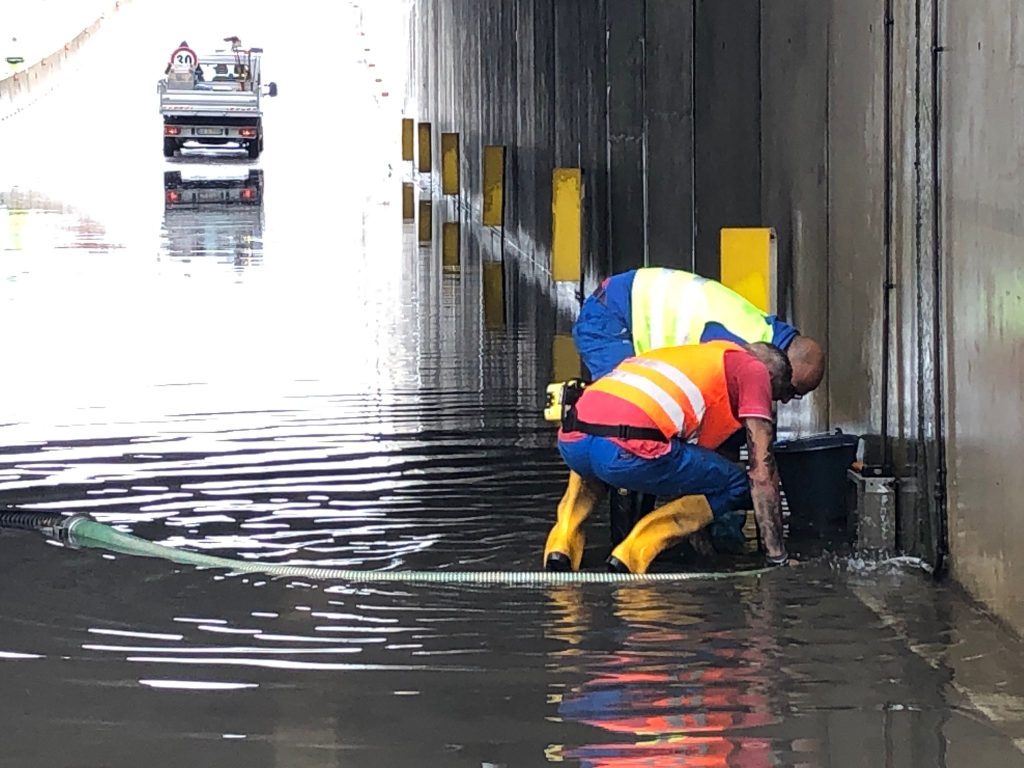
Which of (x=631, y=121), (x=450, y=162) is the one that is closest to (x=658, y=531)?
(x=631, y=121)

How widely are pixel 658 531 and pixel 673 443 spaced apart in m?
0.34

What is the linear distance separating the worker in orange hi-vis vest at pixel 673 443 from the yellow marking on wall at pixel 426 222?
15.1m

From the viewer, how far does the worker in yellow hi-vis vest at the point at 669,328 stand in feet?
22.9

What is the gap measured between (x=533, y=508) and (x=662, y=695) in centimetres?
271

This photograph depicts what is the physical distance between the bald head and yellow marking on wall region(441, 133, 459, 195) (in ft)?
64.1

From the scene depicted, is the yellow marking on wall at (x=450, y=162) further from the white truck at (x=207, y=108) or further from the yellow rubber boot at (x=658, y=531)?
the yellow rubber boot at (x=658, y=531)

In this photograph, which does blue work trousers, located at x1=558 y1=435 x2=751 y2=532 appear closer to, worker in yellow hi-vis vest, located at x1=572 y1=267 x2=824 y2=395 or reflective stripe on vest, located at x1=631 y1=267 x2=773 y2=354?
worker in yellow hi-vis vest, located at x1=572 y1=267 x2=824 y2=395

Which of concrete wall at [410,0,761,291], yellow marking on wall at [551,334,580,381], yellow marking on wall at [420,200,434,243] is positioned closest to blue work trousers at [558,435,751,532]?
concrete wall at [410,0,761,291]

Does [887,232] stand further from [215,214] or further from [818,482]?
[215,214]

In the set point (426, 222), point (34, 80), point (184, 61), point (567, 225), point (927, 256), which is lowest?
point (927, 256)

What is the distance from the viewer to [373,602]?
6.08m

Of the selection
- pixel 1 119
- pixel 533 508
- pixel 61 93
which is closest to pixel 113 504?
pixel 533 508

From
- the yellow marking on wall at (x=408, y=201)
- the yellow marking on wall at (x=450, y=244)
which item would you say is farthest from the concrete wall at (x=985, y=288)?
the yellow marking on wall at (x=408, y=201)

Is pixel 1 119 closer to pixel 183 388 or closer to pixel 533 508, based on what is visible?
pixel 183 388
